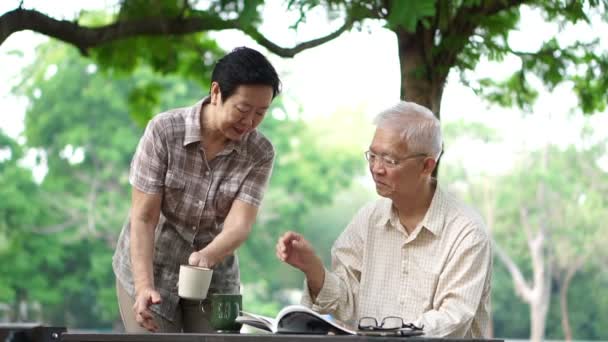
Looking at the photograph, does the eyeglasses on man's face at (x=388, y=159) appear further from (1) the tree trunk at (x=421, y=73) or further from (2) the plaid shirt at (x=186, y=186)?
(1) the tree trunk at (x=421, y=73)

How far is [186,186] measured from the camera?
2904 millimetres

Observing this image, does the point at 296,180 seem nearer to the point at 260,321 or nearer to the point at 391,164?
the point at 391,164

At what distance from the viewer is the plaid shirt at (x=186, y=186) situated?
286 centimetres

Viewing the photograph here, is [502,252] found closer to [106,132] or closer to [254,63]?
[106,132]

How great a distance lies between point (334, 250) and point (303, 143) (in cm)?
2255

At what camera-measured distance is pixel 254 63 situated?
8.88 ft

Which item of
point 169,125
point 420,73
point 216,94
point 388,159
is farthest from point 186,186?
point 420,73

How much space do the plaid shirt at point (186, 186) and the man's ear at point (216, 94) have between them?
3.2 inches

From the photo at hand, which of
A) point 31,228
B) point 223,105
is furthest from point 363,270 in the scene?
point 31,228

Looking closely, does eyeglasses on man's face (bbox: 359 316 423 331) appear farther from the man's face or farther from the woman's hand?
the woman's hand

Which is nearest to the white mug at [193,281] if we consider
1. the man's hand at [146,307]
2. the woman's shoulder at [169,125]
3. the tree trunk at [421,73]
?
the man's hand at [146,307]

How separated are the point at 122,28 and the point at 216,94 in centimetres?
224

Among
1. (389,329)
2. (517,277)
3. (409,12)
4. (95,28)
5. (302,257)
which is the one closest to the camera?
(389,329)

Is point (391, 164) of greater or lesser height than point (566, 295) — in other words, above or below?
above
